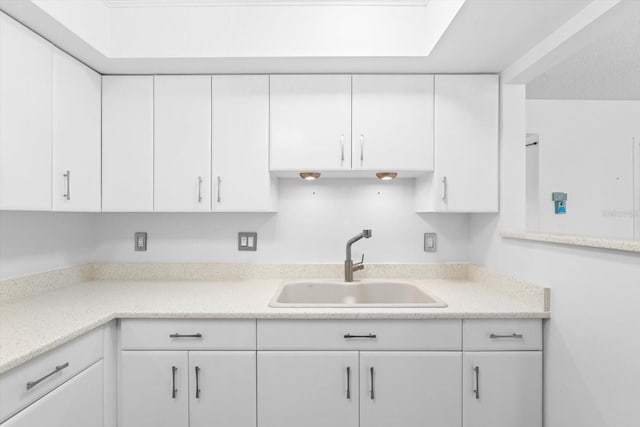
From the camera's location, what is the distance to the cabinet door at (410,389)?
1568 millimetres

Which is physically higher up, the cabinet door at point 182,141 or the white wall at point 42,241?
the cabinet door at point 182,141

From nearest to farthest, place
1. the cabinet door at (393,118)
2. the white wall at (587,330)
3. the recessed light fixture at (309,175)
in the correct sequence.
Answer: the white wall at (587,330) → the cabinet door at (393,118) → the recessed light fixture at (309,175)

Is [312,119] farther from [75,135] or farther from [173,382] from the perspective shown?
[173,382]

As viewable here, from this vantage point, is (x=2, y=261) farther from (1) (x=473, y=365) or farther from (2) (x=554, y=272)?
(2) (x=554, y=272)

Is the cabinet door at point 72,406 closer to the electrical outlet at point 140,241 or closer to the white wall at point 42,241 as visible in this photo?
the white wall at point 42,241

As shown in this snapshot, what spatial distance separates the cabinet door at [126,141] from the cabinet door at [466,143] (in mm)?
1562

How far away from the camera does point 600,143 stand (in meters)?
3.24

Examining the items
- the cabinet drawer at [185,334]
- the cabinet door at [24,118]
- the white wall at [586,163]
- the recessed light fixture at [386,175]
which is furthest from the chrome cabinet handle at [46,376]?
the white wall at [586,163]

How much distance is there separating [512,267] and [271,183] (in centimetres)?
134

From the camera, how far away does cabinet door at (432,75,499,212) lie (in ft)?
6.40

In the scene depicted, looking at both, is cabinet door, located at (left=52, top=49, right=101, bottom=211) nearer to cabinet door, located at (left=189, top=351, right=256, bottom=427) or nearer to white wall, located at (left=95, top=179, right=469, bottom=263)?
white wall, located at (left=95, top=179, right=469, bottom=263)

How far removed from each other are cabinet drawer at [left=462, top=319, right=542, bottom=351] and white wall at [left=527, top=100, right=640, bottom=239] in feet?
6.36

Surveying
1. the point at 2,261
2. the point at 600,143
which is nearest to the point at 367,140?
the point at 2,261

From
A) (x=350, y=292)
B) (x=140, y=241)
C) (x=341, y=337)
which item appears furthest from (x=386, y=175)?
(x=140, y=241)
